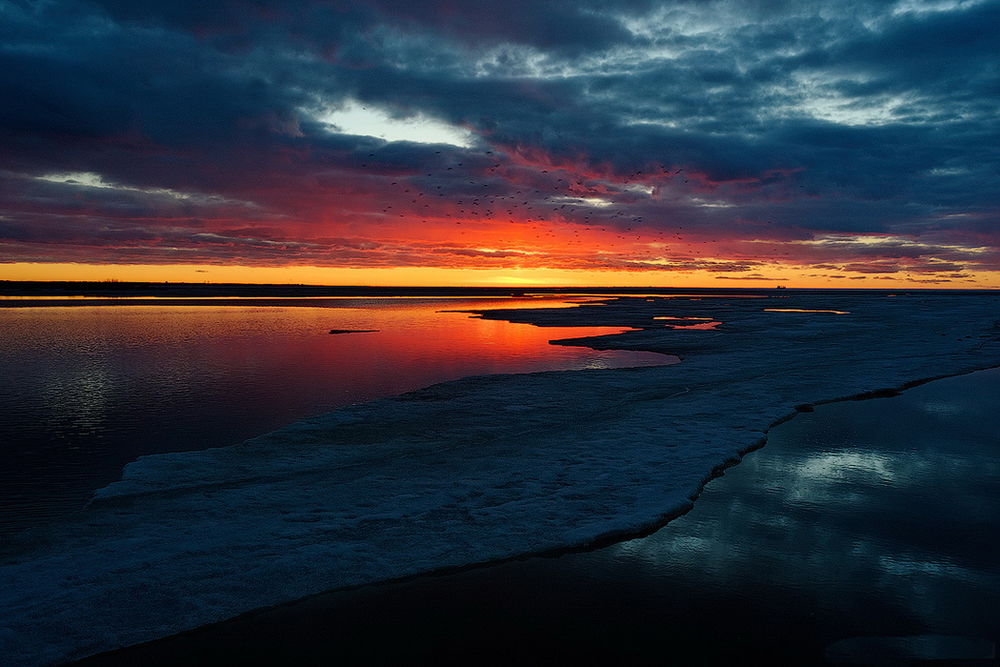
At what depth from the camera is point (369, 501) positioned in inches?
294

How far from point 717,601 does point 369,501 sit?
13.0ft

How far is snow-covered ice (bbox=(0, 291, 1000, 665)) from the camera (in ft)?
17.4

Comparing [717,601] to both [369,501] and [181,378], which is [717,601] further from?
[181,378]

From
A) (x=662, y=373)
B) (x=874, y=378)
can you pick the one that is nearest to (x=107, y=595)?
(x=662, y=373)

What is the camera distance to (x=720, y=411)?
40.4ft

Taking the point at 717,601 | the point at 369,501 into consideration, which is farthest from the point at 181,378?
the point at 717,601

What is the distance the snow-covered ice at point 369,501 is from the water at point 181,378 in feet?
3.15

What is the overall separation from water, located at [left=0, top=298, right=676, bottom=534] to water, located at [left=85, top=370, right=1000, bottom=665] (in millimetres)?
4184

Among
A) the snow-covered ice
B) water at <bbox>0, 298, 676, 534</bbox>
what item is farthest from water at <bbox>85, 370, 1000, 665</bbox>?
water at <bbox>0, 298, 676, 534</bbox>

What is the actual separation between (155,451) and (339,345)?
572 inches

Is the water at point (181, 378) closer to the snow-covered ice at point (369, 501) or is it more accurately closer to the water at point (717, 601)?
the snow-covered ice at point (369, 501)

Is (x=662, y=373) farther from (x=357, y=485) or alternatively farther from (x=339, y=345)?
(x=339, y=345)

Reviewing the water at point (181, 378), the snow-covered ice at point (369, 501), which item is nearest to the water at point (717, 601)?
the snow-covered ice at point (369, 501)

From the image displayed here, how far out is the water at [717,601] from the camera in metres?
4.66
